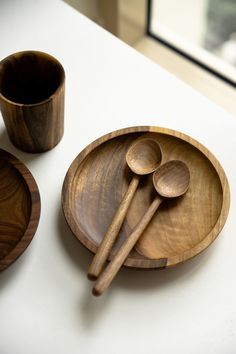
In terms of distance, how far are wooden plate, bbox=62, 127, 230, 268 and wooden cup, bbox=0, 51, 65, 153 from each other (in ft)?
0.22

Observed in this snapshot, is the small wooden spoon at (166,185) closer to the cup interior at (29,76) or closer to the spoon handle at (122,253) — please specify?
the spoon handle at (122,253)

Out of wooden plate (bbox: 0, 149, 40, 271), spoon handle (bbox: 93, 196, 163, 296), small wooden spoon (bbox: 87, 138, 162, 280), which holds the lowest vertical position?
wooden plate (bbox: 0, 149, 40, 271)

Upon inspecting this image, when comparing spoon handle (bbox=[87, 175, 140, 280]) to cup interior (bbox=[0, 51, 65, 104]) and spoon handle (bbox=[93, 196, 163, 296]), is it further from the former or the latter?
cup interior (bbox=[0, 51, 65, 104])

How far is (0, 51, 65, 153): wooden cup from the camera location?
2.12 ft

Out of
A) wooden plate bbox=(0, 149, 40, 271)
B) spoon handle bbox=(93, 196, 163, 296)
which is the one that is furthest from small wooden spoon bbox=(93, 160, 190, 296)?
wooden plate bbox=(0, 149, 40, 271)

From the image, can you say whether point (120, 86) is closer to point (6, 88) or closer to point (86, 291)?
point (6, 88)

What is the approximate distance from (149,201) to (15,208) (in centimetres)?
19

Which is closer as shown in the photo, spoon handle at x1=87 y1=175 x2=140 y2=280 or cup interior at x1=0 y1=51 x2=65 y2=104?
spoon handle at x1=87 y1=175 x2=140 y2=280

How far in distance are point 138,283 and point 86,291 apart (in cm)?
7

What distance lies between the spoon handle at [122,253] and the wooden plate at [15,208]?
11cm

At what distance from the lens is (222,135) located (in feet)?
2.50

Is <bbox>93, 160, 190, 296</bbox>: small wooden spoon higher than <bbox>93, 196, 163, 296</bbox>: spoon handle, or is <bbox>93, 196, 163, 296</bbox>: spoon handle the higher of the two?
<bbox>93, 160, 190, 296</bbox>: small wooden spoon

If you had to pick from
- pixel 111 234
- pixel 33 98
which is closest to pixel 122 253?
pixel 111 234

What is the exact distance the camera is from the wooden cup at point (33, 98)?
65cm
